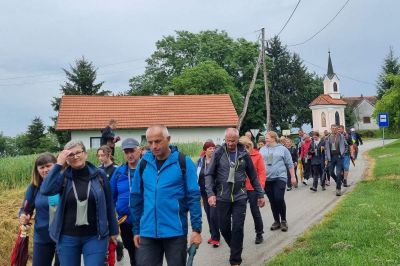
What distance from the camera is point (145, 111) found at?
42.2m

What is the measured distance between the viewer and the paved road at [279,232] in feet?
25.1

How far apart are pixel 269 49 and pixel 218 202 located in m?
69.3

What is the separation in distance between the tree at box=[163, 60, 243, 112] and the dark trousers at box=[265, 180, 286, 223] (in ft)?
138

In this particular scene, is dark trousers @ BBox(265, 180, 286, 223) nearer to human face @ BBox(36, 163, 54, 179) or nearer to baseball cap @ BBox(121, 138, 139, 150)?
baseball cap @ BBox(121, 138, 139, 150)

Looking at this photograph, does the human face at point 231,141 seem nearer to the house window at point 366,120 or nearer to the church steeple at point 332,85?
the church steeple at point 332,85

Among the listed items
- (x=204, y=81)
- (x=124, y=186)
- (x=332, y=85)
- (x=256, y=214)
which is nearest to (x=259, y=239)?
(x=256, y=214)

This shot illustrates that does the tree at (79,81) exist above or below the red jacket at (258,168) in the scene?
above

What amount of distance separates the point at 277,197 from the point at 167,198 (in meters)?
5.12

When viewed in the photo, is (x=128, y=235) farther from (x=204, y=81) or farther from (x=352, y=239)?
(x=204, y=81)

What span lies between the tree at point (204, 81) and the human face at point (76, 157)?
46805mm

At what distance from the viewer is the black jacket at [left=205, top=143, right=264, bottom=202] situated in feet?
22.9

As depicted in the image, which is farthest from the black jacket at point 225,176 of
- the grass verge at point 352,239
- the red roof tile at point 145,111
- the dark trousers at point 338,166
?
the red roof tile at point 145,111

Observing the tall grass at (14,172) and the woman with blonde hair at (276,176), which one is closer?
the woman with blonde hair at (276,176)

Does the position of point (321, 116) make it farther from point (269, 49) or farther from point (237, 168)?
point (237, 168)
